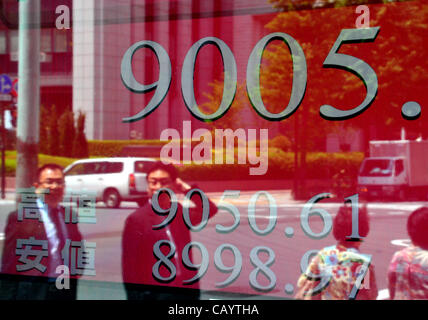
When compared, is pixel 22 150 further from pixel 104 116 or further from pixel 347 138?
pixel 347 138

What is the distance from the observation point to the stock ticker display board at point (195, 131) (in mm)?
2939

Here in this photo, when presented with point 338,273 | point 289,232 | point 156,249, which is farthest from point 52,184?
point 338,273

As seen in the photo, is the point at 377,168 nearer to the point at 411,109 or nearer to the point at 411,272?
the point at 411,109

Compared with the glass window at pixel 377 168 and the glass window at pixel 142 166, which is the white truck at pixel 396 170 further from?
the glass window at pixel 142 166

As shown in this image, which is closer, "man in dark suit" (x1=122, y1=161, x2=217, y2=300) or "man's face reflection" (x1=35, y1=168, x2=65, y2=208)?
"man in dark suit" (x1=122, y1=161, x2=217, y2=300)

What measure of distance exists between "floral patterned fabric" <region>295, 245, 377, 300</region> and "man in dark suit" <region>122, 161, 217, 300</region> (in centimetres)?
65

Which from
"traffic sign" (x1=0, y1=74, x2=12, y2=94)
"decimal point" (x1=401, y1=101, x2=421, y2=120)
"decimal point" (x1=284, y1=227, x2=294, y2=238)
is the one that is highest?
"traffic sign" (x1=0, y1=74, x2=12, y2=94)

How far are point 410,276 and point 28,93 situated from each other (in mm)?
2180

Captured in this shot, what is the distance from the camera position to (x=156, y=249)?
2.89 metres

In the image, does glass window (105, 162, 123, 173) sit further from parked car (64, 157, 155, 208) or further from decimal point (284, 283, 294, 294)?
decimal point (284, 283, 294, 294)

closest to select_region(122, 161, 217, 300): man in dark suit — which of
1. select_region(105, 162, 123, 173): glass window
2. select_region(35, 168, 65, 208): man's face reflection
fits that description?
select_region(105, 162, 123, 173): glass window

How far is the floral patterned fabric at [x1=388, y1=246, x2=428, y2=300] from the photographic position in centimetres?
262

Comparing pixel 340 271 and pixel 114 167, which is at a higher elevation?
pixel 114 167
